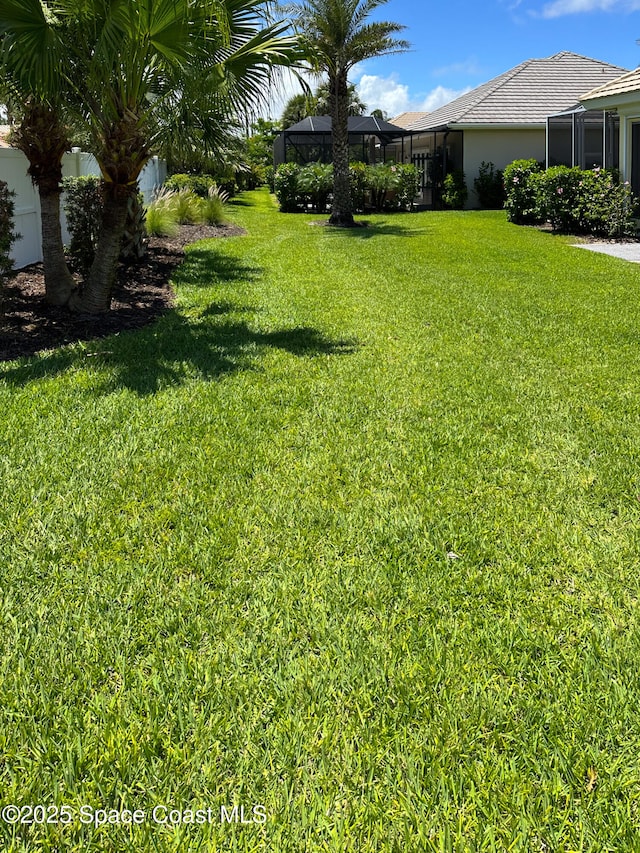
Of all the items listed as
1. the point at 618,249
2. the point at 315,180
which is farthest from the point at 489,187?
the point at 618,249

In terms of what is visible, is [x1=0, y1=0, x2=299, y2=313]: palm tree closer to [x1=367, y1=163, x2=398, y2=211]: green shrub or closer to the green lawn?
the green lawn

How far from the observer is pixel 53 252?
30.1 feet

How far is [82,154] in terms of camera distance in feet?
48.4

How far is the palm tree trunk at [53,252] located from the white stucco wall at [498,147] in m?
20.8

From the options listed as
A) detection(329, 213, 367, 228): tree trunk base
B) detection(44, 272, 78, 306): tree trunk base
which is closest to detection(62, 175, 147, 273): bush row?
detection(44, 272, 78, 306): tree trunk base

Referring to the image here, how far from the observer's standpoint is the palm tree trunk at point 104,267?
8.65m

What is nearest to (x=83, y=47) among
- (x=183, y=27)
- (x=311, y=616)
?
(x=183, y=27)

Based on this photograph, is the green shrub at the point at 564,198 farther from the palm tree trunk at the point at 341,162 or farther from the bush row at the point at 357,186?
the bush row at the point at 357,186

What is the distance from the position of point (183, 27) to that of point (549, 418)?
17.7ft

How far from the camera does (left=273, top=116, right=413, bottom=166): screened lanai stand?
29594 millimetres

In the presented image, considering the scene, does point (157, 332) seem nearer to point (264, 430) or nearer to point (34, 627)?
point (264, 430)

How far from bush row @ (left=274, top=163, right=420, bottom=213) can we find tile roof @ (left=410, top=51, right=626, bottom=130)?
8.84ft

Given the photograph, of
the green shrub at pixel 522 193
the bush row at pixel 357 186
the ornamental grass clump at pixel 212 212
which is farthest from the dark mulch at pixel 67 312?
the bush row at pixel 357 186

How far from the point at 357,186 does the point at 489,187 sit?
15.6 feet
